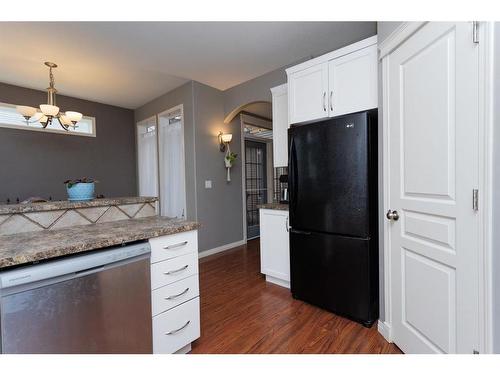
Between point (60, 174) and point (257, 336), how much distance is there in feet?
13.7

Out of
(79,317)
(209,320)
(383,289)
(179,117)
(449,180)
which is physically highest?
(179,117)

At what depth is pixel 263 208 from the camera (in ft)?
8.71

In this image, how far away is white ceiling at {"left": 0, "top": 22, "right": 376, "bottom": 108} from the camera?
2271 mm

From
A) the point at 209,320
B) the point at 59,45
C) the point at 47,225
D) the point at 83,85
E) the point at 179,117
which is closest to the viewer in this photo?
the point at 47,225

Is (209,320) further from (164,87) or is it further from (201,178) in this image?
(164,87)

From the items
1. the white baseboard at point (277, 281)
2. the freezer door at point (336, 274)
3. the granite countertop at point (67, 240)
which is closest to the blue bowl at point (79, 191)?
the granite countertop at point (67, 240)

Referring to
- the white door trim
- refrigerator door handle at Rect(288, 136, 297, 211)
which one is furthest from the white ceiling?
the white door trim

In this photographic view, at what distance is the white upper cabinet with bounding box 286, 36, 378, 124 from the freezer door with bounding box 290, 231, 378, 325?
3.51 feet

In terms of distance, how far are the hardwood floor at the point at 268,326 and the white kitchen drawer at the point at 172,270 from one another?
560mm

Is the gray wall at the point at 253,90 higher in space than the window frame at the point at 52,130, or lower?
higher

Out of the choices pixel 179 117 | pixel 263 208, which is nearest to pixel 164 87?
pixel 179 117

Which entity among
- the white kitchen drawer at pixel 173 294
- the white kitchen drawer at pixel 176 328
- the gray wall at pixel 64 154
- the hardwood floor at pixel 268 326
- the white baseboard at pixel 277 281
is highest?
the gray wall at pixel 64 154

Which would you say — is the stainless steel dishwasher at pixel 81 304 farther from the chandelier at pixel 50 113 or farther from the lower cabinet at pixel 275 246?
the chandelier at pixel 50 113

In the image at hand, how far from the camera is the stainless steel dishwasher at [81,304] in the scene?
3.13 feet
